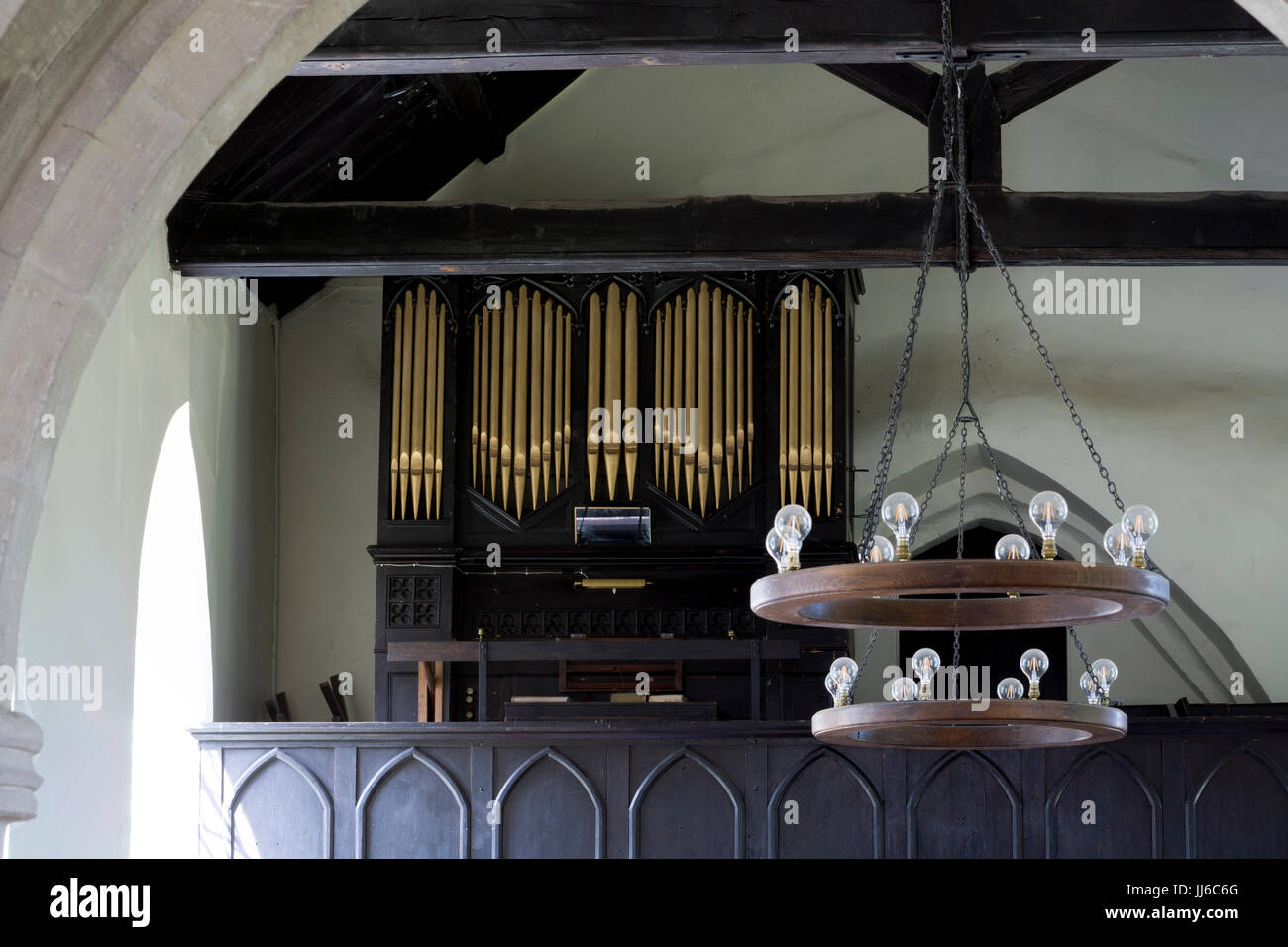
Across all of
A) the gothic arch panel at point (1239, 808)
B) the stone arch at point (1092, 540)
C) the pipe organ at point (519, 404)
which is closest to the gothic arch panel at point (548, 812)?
the pipe organ at point (519, 404)

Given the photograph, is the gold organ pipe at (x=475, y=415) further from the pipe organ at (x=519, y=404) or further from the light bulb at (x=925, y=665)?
the light bulb at (x=925, y=665)

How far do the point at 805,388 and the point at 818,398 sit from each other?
106 millimetres

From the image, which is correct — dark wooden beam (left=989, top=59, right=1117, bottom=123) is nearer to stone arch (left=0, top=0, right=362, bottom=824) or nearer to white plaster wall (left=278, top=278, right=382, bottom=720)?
white plaster wall (left=278, top=278, right=382, bottom=720)

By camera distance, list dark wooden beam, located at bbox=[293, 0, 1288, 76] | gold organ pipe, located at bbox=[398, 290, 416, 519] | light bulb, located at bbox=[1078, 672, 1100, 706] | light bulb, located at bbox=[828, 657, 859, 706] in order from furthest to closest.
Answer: gold organ pipe, located at bbox=[398, 290, 416, 519], light bulb, located at bbox=[1078, 672, 1100, 706], dark wooden beam, located at bbox=[293, 0, 1288, 76], light bulb, located at bbox=[828, 657, 859, 706]

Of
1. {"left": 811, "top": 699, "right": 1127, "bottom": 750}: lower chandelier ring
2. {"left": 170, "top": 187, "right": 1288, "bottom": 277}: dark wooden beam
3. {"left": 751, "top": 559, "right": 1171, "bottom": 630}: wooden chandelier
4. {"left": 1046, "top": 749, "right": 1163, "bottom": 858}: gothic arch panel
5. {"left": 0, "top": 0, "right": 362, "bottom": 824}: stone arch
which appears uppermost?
{"left": 170, "top": 187, "right": 1288, "bottom": 277}: dark wooden beam

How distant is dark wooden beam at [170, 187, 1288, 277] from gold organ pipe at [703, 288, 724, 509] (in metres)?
2.00

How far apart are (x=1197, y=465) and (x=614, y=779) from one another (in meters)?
4.80

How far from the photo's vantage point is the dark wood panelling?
9.90 metres

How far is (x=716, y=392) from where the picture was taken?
1141 cm

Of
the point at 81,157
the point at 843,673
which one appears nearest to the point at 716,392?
the point at 843,673

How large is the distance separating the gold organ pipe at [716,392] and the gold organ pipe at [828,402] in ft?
2.13

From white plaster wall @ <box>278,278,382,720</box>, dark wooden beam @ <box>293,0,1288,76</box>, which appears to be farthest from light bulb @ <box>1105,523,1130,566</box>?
white plaster wall @ <box>278,278,382,720</box>
